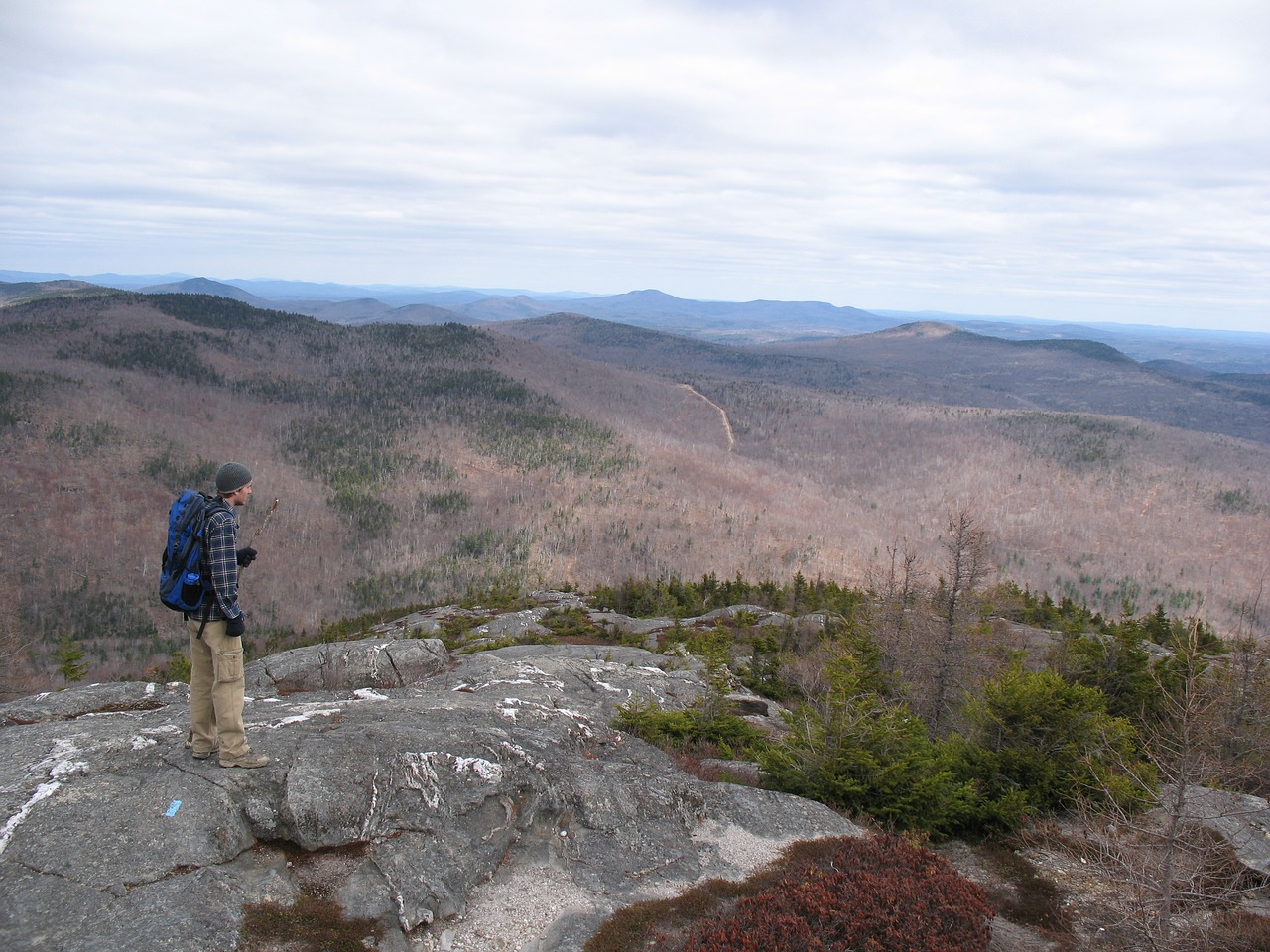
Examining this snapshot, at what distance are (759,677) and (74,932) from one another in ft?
87.0

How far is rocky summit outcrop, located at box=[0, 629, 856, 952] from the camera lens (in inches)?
309

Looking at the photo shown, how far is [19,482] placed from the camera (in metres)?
122

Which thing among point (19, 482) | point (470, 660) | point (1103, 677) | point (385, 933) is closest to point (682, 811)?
point (385, 933)

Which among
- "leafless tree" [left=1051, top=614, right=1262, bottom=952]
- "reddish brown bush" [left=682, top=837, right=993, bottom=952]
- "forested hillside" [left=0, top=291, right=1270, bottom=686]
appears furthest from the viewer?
"forested hillside" [left=0, top=291, right=1270, bottom=686]

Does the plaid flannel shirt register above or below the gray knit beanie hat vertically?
below

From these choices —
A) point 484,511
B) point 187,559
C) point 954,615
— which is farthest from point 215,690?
point 484,511

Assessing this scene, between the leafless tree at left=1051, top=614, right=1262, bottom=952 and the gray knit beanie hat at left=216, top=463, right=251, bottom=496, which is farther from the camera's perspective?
the gray knit beanie hat at left=216, top=463, right=251, bottom=496

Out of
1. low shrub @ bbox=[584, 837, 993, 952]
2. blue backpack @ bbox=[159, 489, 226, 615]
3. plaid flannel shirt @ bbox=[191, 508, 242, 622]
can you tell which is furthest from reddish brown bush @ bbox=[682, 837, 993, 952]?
blue backpack @ bbox=[159, 489, 226, 615]

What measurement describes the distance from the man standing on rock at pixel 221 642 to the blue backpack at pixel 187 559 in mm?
83

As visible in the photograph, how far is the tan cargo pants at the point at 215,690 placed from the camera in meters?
9.19

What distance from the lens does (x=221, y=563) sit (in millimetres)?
8859

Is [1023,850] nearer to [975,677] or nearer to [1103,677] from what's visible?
[975,677]

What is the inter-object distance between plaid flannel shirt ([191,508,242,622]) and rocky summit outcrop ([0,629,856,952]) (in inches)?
101

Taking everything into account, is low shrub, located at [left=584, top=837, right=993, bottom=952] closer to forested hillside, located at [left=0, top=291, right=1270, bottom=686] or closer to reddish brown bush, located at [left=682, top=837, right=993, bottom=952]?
reddish brown bush, located at [left=682, top=837, right=993, bottom=952]
